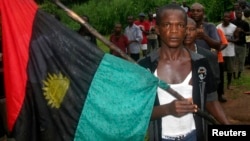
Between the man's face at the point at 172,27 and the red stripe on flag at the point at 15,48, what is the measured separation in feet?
3.15

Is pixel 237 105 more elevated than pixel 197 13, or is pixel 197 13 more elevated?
pixel 197 13

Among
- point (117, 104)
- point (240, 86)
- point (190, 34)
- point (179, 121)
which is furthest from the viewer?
point (240, 86)

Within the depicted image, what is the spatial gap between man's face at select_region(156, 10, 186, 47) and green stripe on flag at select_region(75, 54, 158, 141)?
0.88 ft

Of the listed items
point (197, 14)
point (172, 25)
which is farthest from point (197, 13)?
point (172, 25)

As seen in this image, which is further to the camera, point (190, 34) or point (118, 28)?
point (118, 28)

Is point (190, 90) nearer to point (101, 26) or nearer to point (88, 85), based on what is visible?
point (88, 85)

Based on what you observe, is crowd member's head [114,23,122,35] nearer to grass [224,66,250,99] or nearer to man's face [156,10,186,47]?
grass [224,66,250,99]

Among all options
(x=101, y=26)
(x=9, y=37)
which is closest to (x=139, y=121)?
(x=9, y=37)

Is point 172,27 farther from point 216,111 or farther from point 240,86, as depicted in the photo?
point 240,86

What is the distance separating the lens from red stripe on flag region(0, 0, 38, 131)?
128 inches

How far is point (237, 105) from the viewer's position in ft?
27.1

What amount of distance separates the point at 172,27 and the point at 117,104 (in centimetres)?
66

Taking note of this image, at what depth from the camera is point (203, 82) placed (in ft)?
10.0

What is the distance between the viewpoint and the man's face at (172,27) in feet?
9.95
